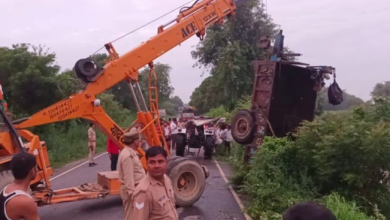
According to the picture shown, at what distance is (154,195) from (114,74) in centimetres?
633

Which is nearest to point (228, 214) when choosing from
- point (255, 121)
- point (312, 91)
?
point (255, 121)

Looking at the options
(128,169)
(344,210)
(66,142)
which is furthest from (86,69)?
(66,142)

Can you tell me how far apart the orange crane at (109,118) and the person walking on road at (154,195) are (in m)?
4.87

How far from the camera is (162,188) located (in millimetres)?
3969

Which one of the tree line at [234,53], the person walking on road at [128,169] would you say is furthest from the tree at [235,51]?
the person walking on road at [128,169]

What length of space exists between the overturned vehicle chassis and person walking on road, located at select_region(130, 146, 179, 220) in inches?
308

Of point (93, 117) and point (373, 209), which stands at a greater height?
point (93, 117)

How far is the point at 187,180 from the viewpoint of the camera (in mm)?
10211

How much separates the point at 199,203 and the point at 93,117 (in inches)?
123

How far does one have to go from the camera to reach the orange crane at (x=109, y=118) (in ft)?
27.9

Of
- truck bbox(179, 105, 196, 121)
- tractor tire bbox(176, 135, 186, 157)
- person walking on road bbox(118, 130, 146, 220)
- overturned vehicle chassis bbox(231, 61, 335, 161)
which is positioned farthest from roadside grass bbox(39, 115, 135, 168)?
person walking on road bbox(118, 130, 146, 220)

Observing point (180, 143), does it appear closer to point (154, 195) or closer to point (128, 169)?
point (128, 169)

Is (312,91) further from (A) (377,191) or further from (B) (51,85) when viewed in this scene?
(B) (51,85)

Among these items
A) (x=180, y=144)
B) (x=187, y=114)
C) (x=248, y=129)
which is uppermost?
(x=248, y=129)
